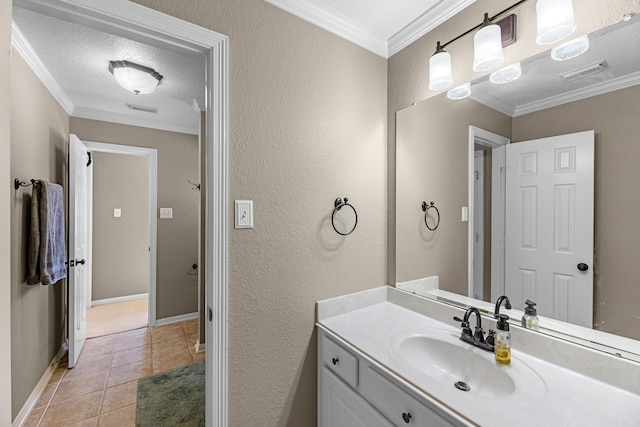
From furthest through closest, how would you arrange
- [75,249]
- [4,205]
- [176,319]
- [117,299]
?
[117,299], [176,319], [75,249], [4,205]

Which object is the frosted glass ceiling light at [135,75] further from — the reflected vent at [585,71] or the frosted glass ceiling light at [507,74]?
the reflected vent at [585,71]

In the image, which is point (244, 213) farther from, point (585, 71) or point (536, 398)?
point (585, 71)

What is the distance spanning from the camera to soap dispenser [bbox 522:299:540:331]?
3.61ft

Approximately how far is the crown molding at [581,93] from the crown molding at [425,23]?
0.57 meters

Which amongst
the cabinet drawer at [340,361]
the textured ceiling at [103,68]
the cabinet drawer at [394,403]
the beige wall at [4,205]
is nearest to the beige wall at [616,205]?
the cabinet drawer at [394,403]

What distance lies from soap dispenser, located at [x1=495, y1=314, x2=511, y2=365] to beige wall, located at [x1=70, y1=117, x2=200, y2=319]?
3.25 meters

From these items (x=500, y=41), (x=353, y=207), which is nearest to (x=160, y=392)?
(x=353, y=207)

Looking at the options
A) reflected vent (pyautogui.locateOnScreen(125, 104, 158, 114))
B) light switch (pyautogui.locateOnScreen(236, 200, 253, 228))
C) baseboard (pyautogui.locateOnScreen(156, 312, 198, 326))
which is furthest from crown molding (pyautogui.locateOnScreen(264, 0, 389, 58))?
baseboard (pyautogui.locateOnScreen(156, 312, 198, 326))

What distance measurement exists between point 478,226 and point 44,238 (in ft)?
9.28

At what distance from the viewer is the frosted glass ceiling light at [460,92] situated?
1340 mm

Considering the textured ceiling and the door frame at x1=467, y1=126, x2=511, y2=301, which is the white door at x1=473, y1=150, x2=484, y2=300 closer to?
the door frame at x1=467, y1=126, x2=511, y2=301

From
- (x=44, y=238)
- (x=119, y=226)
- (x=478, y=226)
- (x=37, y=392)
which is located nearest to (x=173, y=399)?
(x=37, y=392)

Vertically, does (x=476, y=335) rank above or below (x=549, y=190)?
below

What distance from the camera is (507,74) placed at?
3.89ft
